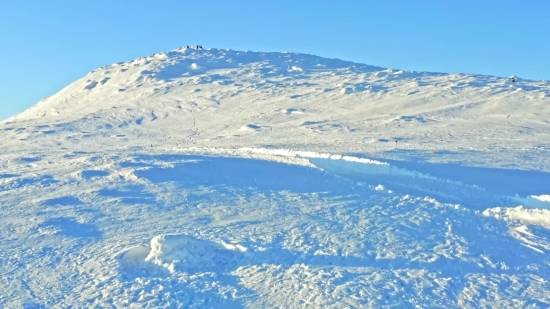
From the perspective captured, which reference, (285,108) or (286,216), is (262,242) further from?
(285,108)

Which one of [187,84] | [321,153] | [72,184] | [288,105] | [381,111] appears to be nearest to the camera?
[72,184]

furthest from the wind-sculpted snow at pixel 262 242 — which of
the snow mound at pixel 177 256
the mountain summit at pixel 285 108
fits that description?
the mountain summit at pixel 285 108

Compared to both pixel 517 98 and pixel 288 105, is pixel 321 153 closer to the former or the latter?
pixel 288 105

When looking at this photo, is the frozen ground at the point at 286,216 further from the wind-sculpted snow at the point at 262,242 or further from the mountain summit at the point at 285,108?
the mountain summit at the point at 285,108

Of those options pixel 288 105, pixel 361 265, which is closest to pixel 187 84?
pixel 288 105

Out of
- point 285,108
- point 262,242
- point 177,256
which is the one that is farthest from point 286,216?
point 285,108
